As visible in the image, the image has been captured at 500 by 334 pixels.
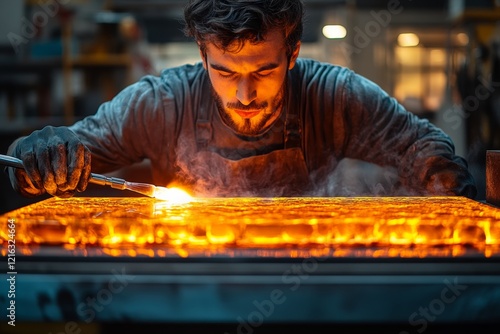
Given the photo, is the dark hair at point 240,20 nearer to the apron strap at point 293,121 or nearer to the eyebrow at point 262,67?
the eyebrow at point 262,67

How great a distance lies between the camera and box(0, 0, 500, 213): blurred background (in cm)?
438

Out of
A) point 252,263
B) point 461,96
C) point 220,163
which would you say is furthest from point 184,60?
point 252,263

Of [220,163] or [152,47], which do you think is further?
[152,47]

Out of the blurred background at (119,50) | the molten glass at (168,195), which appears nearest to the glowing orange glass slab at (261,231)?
the molten glass at (168,195)

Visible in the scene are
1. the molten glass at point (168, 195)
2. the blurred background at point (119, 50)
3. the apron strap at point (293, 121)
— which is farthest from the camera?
the blurred background at point (119, 50)

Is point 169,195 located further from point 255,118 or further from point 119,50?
point 119,50

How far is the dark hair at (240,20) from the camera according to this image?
5.87 feet

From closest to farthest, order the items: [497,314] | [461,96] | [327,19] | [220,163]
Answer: [497,314]
[220,163]
[461,96]
[327,19]

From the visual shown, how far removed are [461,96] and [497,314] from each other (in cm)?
321

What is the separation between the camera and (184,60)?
178 inches

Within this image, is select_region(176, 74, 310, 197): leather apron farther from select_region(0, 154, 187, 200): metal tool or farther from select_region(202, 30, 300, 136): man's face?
select_region(0, 154, 187, 200): metal tool

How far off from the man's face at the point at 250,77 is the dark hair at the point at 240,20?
3 centimetres

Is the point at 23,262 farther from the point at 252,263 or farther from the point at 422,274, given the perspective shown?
the point at 422,274

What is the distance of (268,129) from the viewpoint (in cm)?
205
